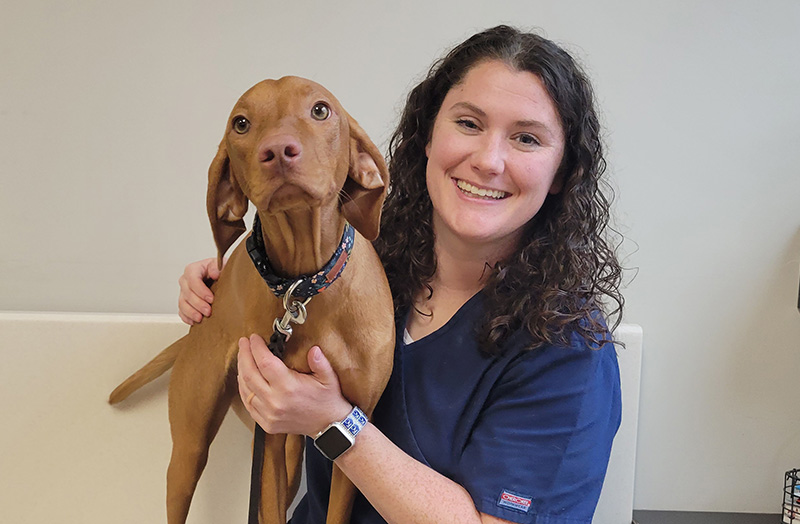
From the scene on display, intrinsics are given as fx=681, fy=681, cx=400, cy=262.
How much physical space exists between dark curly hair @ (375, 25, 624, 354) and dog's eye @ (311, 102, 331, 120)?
1.58 ft

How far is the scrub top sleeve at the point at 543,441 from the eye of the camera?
1.02m

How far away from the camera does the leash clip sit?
824mm

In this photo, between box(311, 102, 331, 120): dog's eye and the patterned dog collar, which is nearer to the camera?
box(311, 102, 331, 120): dog's eye

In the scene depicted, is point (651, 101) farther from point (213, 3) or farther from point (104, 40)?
point (104, 40)

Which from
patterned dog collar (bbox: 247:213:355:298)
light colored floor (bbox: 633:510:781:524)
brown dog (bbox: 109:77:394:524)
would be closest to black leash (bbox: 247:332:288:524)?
brown dog (bbox: 109:77:394:524)

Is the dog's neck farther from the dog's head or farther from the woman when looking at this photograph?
the woman

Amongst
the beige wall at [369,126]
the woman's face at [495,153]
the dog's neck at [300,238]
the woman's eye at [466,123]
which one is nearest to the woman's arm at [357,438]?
the dog's neck at [300,238]

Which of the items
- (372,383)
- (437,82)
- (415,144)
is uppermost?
(437,82)

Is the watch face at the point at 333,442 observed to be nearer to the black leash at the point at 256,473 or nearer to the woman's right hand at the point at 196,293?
the black leash at the point at 256,473

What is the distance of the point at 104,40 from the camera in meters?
1.53

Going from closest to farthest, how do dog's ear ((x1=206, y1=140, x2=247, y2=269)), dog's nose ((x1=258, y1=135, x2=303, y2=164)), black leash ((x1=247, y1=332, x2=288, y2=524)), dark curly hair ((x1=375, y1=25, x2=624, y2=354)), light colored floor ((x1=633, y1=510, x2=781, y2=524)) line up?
dog's nose ((x1=258, y1=135, x2=303, y2=164))
dog's ear ((x1=206, y1=140, x2=247, y2=269))
black leash ((x1=247, y1=332, x2=288, y2=524))
dark curly hair ((x1=375, y1=25, x2=624, y2=354))
light colored floor ((x1=633, y1=510, x2=781, y2=524))

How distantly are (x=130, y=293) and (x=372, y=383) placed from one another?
92 cm

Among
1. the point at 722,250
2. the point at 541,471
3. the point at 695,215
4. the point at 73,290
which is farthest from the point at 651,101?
the point at 73,290

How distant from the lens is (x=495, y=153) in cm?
106
